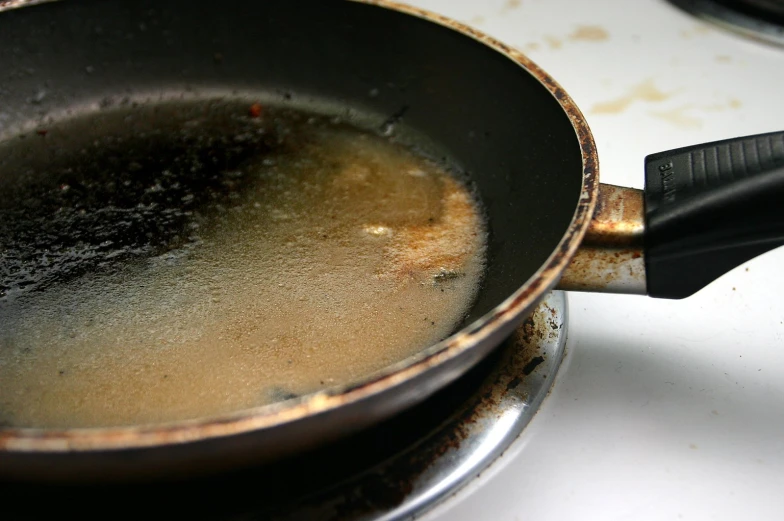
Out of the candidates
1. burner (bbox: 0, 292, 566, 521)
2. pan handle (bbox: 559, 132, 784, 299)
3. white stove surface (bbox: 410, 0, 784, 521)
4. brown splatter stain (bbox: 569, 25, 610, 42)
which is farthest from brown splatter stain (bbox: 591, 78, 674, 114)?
burner (bbox: 0, 292, 566, 521)

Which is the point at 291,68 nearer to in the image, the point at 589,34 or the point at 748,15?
the point at 589,34

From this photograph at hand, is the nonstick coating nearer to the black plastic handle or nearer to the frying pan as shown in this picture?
the frying pan

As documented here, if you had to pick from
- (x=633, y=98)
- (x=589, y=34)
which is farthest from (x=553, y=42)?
(x=633, y=98)

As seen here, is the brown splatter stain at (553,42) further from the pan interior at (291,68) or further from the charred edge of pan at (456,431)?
the charred edge of pan at (456,431)

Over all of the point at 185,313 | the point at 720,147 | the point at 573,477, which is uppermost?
the point at 720,147

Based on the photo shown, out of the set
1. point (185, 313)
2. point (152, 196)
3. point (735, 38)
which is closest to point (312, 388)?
point (185, 313)

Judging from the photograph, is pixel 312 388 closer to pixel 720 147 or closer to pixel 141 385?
pixel 141 385

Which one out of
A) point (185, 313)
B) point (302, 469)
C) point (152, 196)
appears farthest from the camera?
point (152, 196)

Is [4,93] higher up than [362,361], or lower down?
higher up
